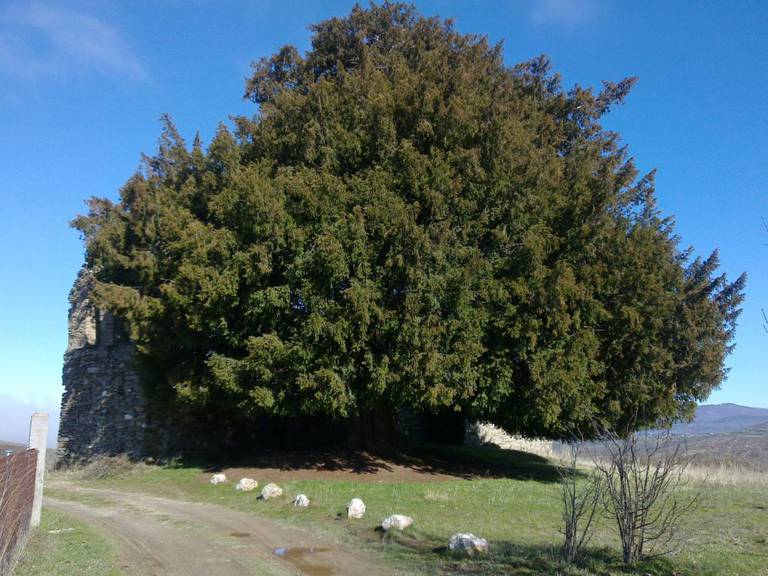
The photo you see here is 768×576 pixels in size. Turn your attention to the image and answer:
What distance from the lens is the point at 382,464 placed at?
17.8 m

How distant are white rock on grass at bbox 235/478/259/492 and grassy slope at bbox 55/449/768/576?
0.29 metres

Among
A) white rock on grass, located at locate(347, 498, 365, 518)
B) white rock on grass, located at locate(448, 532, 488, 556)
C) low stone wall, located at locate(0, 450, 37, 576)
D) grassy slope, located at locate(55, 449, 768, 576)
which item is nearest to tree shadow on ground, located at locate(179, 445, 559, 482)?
grassy slope, located at locate(55, 449, 768, 576)

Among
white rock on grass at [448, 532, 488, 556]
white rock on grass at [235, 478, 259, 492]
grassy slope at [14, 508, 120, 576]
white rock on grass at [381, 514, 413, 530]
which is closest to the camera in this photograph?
grassy slope at [14, 508, 120, 576]

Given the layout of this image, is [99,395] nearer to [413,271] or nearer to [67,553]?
[413,271]

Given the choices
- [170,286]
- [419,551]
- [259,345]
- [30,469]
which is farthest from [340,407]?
[30,469]

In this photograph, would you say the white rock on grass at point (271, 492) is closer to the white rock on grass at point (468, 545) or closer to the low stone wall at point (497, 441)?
the white rock on grass at point (468, 545)

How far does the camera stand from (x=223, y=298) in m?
16.0

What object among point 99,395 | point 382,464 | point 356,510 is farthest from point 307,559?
point 99,395

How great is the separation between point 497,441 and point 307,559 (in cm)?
2452

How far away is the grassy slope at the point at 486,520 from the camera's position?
26.2 feet

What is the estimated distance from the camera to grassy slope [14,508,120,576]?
24.1 feet

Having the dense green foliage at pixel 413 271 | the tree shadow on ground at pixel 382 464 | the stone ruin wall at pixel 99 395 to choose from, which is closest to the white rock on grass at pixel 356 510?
the dense green foliage at pixel 413 271

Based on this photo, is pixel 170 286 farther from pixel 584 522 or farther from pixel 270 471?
pixel 584 522

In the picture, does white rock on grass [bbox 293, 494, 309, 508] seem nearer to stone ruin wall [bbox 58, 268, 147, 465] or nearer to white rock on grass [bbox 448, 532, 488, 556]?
white rock on grass [bbox 448, 532, 488, 556]
